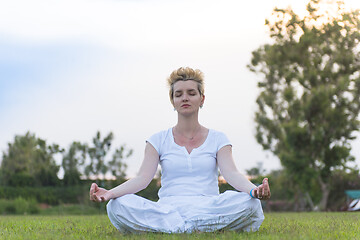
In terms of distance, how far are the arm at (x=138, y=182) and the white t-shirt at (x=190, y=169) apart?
Result: 0.38 ft

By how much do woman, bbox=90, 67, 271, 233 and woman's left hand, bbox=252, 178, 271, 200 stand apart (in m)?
0.02

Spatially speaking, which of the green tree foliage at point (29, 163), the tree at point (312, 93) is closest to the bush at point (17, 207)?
the green tree foliage at point (29, 163)

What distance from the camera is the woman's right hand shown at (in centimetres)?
487

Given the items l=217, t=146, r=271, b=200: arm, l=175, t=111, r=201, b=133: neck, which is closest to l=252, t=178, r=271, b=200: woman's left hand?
l=217, t=146, r=271, b=200: arm

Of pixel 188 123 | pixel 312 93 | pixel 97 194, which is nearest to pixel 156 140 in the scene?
pixel 188 123

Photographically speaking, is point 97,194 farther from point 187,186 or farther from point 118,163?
point 118,163

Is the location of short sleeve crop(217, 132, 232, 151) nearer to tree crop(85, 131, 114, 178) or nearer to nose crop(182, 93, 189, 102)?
nose crop(182, 93, 189, 102)

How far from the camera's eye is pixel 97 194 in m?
4.94

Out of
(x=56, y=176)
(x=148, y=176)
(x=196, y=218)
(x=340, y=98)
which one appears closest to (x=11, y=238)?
(x=148, y=176)

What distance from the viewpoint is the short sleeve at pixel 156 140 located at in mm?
5649

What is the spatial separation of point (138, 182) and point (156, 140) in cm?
55

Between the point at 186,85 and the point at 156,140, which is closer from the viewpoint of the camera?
the point at 186,85

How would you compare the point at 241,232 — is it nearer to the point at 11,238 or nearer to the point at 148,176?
the point at 148,176

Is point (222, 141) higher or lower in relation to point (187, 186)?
higher
